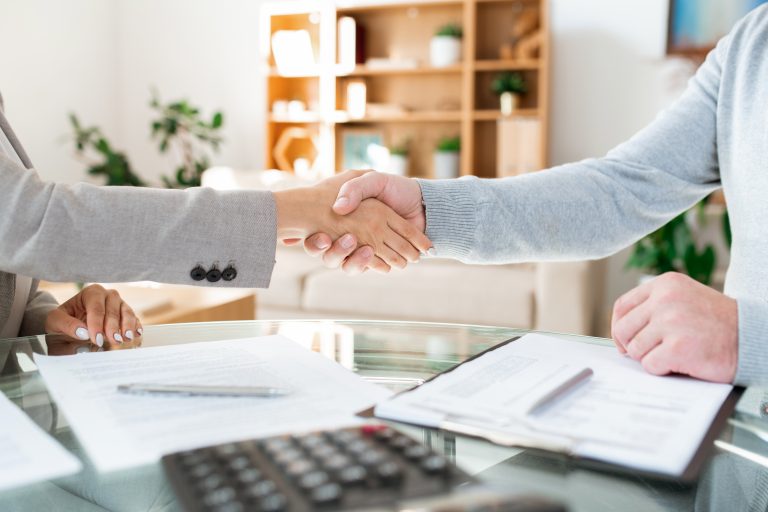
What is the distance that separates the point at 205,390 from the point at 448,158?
3396 millimetres

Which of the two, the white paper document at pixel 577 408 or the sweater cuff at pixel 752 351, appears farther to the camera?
→ the sweater cuff at pixel 752 351

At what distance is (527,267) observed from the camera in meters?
3.14

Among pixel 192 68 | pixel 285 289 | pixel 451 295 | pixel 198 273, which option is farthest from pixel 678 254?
pixel 192 68

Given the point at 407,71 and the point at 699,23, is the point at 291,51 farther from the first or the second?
the point at 699,23

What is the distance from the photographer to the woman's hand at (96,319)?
0.90 m

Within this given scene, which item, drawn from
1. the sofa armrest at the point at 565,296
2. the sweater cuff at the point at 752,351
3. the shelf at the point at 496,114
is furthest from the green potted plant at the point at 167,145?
the sweater cuff at the point at 752,351

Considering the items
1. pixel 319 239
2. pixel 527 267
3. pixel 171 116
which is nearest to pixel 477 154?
pixel 527 267

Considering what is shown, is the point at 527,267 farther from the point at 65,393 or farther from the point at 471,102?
the point at 65,393

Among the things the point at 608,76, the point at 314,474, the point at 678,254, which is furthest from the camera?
the point at 608,76

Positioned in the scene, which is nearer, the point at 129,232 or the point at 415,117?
the point at 129,232

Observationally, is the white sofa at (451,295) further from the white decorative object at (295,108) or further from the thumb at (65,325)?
the thumb at (65,325)

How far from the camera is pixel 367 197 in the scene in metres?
1.16

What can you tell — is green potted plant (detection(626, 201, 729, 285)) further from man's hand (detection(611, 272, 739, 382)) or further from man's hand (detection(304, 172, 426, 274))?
man's hand (detection(611, 272, 739, 382))

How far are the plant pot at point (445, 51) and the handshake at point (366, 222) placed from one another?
2.86 metres
